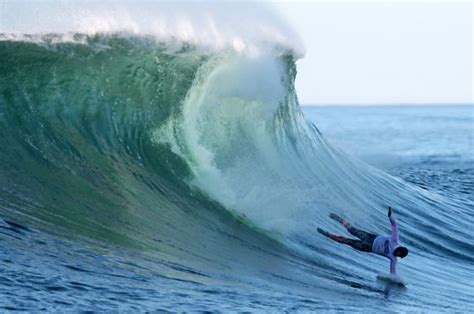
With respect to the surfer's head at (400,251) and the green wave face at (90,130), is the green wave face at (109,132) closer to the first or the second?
the green wave face at (90,130)

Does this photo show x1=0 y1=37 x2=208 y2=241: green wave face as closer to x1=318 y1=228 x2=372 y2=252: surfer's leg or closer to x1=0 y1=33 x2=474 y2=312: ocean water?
x1=0 y1=33 x2=474 y2=312: ocean water

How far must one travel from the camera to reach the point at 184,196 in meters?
14.2

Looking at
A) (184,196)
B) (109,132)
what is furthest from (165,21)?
(184,196)

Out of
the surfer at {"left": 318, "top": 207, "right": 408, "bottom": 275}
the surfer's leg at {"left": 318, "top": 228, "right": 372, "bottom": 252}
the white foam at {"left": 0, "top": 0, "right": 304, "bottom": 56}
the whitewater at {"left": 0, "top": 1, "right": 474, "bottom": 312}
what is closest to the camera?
the whitewater at {"left": 0, "top": 1, "right": 474, "bottom": 312}

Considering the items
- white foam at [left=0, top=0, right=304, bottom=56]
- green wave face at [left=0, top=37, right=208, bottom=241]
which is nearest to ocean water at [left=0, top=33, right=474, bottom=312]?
green wave face at [left=0, top=37, right=208, bottom=241]

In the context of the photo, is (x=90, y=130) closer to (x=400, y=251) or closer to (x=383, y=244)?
(x=383, y=244)

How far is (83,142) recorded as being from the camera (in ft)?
48.0

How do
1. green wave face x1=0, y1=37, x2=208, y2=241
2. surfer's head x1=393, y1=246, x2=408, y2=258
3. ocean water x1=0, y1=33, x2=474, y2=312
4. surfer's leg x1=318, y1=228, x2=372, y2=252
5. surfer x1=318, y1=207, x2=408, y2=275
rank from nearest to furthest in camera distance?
ocean water x1=0, y1=33, x2=474, y2=312 → surfer's head x1=393, y1=246, x2=408, y2=258 → surfer x1=318, y1=207, x2=408, y2=275 → green wave face x1=0, y1=37, x2=208, y2=241 → surfer's leg x1=318, y1=228, x2=372, y2=252

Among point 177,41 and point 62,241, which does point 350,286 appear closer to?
point 62,241

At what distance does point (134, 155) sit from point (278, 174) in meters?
2.75

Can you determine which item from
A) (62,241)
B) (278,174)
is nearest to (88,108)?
(278,174)

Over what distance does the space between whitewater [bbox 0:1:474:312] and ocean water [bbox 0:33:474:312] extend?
0.10ft

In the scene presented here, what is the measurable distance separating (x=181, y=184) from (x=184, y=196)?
338 millimetres

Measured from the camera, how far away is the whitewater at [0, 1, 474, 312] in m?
10.7
